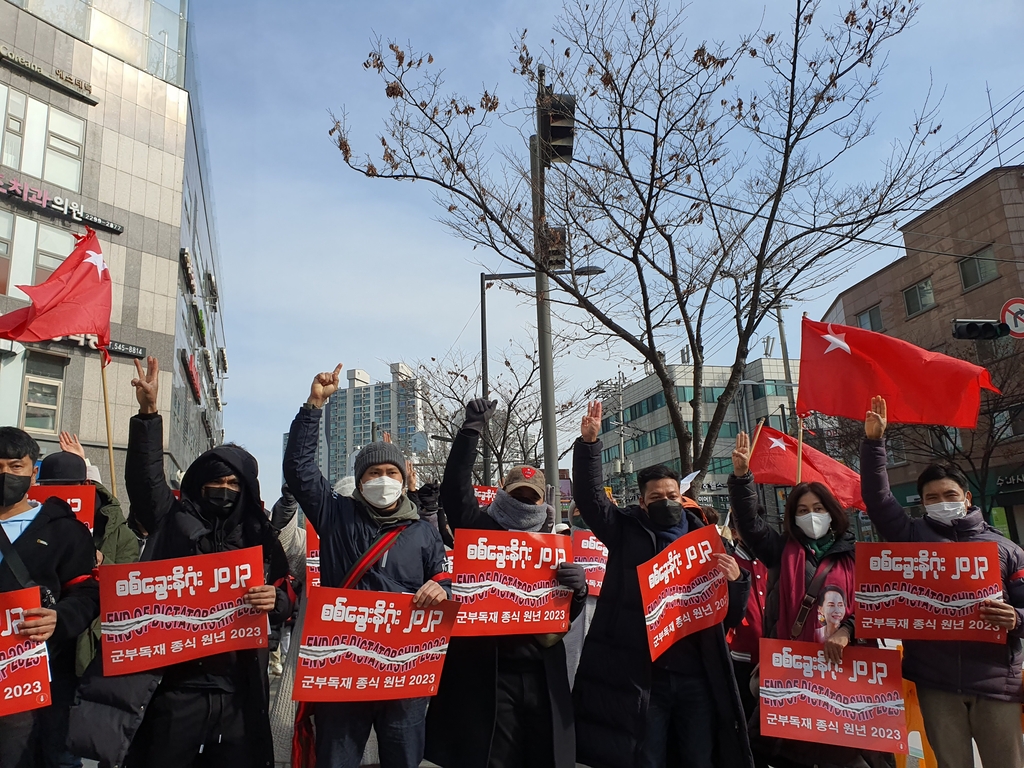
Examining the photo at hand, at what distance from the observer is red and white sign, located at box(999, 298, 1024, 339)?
15211 mm

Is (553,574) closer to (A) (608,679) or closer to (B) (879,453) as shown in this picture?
(A) (608,679)

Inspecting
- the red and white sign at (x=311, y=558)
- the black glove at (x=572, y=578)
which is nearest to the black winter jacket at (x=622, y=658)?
the black glove at (x=572, y=578)

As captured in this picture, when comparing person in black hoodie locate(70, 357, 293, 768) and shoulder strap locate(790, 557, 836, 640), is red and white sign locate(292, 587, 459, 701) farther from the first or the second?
shoulder strap locate(790, 557, 836, 640)

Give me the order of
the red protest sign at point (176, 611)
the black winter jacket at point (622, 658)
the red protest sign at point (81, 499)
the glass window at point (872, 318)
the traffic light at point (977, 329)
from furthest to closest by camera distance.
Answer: the glass window at point (872, 318), the traffic light at point (977, 329), the red protest sign at point (81, 499), the black winter jacket at point (622, 658), the red protest sign at point (176, 611)

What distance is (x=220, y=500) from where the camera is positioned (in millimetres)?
3572

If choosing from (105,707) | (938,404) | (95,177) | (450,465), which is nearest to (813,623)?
(450,465)

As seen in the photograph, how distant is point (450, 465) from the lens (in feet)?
13.1

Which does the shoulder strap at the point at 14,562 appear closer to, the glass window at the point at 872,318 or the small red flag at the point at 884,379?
the small red flag at the point at 884,379

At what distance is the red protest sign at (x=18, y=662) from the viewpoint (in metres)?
3.11

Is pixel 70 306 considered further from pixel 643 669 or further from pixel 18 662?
pixel 643 669

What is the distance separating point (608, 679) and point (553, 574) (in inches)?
22.2

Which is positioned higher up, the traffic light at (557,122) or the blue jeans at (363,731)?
the traffic light at (557,122)

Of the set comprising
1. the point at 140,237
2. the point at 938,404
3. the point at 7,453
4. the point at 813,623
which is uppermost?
the point at 140,237

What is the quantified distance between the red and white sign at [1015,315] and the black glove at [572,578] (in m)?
14.6
